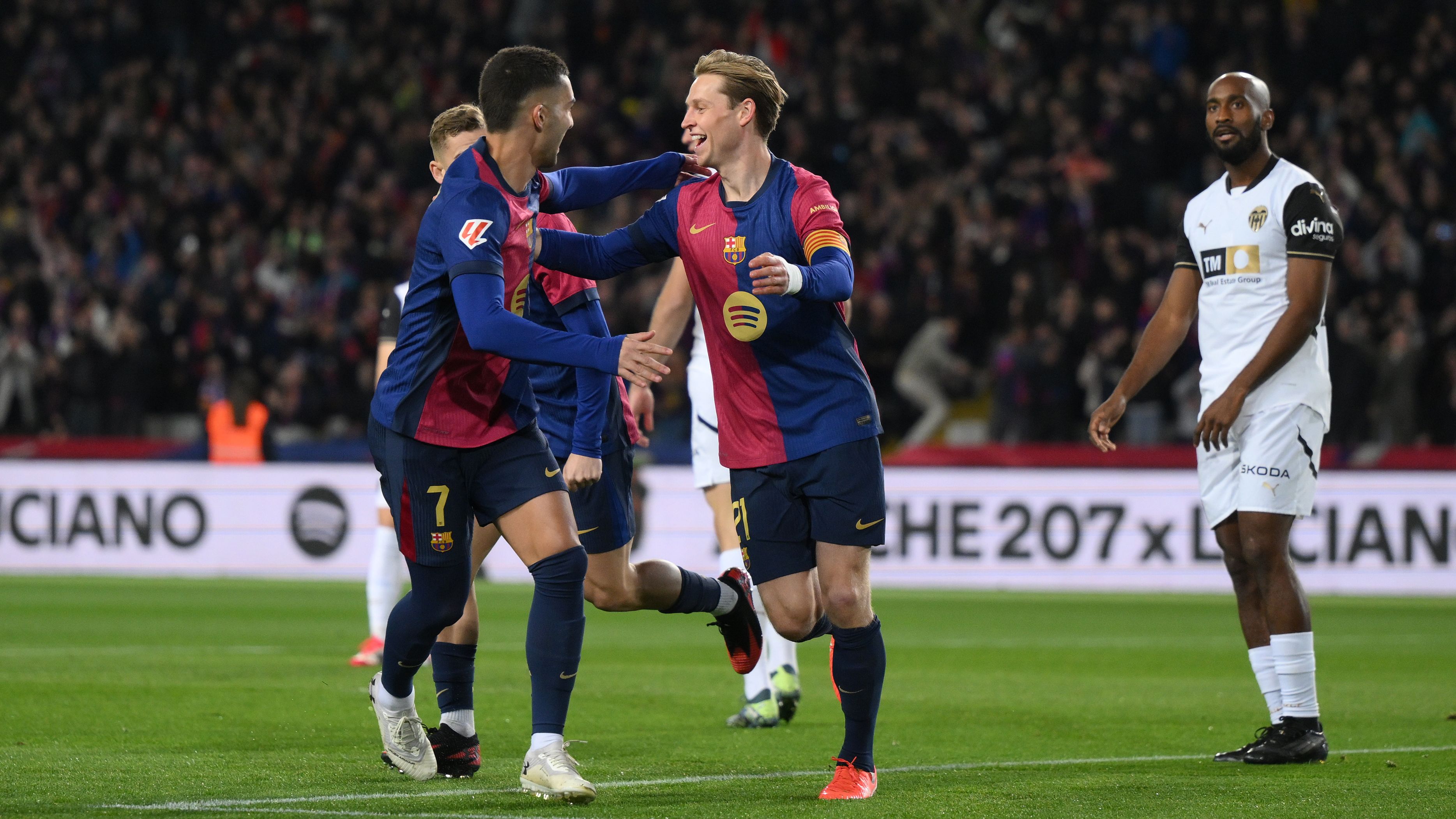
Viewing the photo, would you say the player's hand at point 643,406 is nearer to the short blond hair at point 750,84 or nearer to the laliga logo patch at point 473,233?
the short blond hair at point 750,84

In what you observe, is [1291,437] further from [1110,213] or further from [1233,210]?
[1110,213]

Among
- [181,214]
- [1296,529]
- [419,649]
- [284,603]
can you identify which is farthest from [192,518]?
[419,649]

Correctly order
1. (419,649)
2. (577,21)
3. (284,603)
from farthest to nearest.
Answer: (577,21) < (284,603) < (419,649)

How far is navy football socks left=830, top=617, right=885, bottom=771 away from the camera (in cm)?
559

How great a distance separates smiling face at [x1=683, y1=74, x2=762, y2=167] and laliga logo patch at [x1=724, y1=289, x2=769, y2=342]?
2.16 ft

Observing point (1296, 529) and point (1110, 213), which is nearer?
point (1296, 529)

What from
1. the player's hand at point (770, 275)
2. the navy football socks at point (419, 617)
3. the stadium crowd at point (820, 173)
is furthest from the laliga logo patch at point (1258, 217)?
the stadium crowd at point (820, 173)

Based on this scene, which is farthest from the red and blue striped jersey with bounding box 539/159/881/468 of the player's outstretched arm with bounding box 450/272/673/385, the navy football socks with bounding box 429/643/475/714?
the navy football socks with bounding box 429/643/475/714

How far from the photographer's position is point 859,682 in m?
5.63

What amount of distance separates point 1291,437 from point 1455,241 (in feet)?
38.7

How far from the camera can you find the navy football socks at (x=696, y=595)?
6.95 metres

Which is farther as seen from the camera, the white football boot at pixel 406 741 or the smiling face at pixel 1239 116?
the smiling face at pixel 1239 116

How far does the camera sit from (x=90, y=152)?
77.4 feet

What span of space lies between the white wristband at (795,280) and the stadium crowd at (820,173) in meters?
12.2
